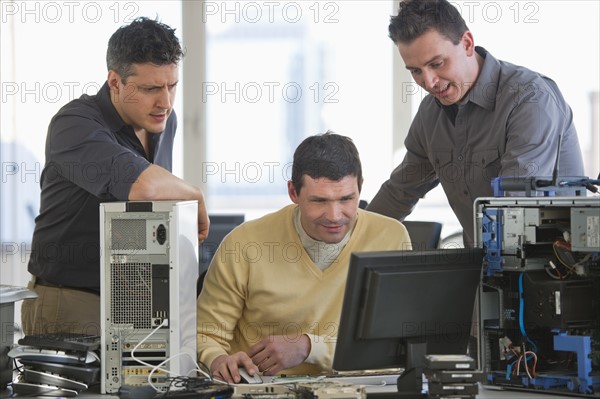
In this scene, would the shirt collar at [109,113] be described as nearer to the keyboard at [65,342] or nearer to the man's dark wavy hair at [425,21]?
the keyboard at [65,342]

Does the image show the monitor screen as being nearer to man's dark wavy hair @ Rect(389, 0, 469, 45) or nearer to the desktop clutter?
the desktop clutter

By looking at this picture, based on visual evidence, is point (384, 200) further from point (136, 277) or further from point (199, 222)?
point (136, 277)

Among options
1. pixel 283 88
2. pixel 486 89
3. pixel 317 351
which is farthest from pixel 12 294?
pixel 283 88

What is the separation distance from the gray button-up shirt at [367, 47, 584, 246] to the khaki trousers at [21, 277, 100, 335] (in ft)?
4.05

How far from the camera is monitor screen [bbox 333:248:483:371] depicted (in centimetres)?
206

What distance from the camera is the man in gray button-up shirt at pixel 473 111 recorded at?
2.79 metres

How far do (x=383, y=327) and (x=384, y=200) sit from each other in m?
1.33

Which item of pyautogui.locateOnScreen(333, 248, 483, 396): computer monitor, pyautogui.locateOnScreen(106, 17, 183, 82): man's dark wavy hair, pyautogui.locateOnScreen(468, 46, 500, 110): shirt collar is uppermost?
pyautogui.locateOnScreen(106, 17, 183, 82): man's dark wavy hair

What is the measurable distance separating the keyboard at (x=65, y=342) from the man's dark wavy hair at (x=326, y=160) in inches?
31.0

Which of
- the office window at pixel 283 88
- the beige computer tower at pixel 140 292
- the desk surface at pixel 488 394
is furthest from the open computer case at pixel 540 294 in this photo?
the office window at pixel 283 88

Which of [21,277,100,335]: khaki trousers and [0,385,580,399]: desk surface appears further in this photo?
[21,277,100,335]: khaki trousers

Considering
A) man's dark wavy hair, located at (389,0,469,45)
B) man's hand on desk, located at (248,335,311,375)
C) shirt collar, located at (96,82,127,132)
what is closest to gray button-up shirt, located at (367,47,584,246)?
man's dark wavy hair, located at (389,0,469,45)

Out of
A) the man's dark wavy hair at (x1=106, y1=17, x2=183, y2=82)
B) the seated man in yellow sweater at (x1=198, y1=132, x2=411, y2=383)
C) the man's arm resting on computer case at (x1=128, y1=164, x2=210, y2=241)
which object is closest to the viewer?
the man's arm resting on computer case at (x1=128, y1=164, x2=210, y2=241)

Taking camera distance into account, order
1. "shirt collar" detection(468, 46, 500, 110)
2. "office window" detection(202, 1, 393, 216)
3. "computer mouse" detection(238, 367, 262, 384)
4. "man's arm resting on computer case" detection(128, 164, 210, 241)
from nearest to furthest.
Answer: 1. "computer mouse" detection(238, 367, 262, 384)
2. "man's arm resting on computer case" detection(128, 164, 210, 241)
3. "shirt collar" detection(468, 46, 500, 110)
4. "office window" detection(202, 1, 393, 216)
